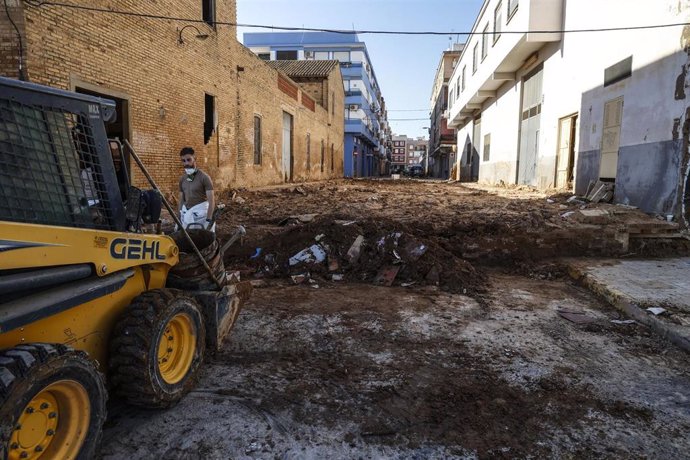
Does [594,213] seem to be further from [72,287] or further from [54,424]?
[54,424]

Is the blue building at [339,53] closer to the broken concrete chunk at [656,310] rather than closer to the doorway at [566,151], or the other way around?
the doorway at [566,151]

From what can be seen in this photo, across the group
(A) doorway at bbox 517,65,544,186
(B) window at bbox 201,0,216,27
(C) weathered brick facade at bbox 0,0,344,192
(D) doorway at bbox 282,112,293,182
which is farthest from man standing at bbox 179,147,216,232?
(D) doorway at bbox 282,112,293,182

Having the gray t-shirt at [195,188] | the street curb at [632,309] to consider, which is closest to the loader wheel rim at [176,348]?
the gray t-shirt at [195,188]

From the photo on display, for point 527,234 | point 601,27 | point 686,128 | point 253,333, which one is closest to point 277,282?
point 253,333

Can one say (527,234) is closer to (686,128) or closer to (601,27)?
(686,128)

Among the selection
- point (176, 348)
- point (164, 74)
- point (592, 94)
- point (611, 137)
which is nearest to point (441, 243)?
point (176, 348)

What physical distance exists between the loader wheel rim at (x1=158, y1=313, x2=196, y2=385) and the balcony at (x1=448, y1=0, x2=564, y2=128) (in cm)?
1431

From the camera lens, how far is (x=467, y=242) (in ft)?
27.5

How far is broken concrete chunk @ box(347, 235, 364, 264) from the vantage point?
24.4 feet

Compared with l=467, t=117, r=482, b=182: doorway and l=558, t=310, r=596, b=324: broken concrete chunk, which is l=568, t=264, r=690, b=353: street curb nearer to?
l=558, t=310, r=596, b=324: broken concrete chunk

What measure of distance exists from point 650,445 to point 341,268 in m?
4.99

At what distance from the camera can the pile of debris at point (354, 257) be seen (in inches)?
275

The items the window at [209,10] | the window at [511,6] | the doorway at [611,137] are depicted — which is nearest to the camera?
the doorway at [611,137]

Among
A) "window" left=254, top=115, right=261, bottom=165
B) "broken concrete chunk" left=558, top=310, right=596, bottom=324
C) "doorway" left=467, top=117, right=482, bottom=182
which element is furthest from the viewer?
"doorway" left=467, top=117, right=482, bottom=182
